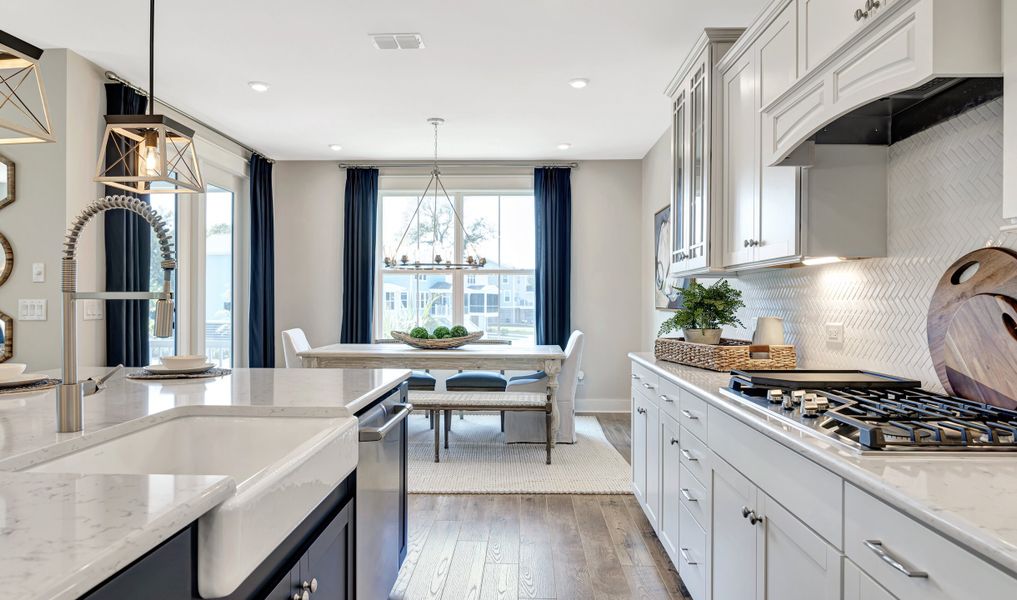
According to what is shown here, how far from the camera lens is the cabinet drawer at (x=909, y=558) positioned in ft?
2.55

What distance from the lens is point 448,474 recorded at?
3928 mm

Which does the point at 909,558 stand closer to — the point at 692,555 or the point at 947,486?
the point at 947,486

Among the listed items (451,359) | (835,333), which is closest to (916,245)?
(835,333)

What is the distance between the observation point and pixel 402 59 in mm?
3492

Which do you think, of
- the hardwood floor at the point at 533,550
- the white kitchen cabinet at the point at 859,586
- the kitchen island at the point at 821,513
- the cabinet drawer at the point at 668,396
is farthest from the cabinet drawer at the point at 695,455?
the white kitchen cabinet at the point at 859,586

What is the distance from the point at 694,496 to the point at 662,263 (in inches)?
130

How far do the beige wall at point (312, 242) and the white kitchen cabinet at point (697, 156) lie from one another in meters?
3.89

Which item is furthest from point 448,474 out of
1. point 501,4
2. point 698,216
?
point 501,4

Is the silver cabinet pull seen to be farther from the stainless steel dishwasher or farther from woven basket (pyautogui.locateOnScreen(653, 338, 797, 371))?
woven basket (pyautogui.locateOnScreen(653, 338, 797, 371))

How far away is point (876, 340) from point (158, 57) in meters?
3.99

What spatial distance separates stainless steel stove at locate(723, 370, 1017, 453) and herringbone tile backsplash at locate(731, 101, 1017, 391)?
14 centimetres

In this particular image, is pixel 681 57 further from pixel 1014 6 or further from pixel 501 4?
pixel 1014 6

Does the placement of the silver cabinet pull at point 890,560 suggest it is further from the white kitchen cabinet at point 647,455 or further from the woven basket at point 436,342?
the woven basket at point 436,342

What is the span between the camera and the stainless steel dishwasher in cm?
169
